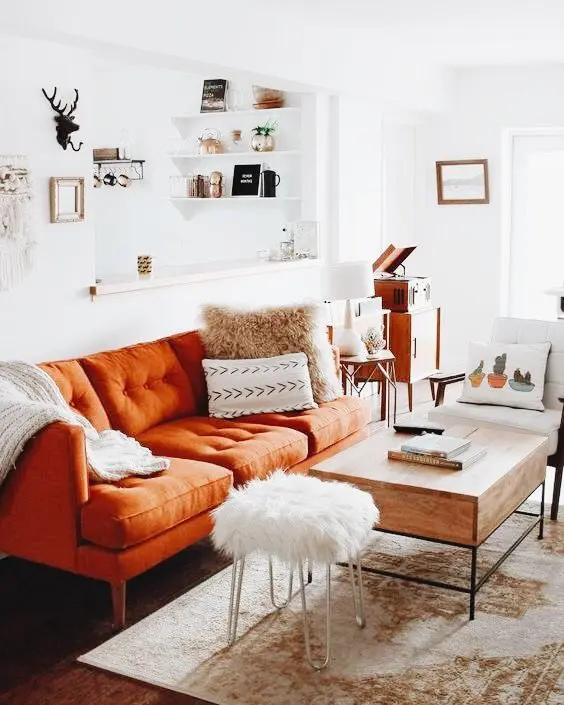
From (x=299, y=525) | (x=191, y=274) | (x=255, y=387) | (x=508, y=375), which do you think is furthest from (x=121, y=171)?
(x=299, y=525)

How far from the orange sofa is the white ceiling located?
2111 mm

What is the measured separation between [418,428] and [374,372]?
7.64ft

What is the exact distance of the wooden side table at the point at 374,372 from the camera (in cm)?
576

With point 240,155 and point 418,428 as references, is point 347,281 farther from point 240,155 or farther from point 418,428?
point 418,428

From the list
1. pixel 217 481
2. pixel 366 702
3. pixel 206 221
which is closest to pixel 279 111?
pixel 206 221

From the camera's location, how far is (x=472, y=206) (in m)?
7.92

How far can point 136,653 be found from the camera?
3.12 meters

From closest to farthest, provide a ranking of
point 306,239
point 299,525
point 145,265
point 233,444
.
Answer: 1. point 299,525
2. point 233,444
3. point 145,265
4. point 306,239

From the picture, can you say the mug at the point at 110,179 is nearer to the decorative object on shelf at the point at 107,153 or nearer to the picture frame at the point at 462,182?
the decorative object on shelf at the point at 107,153

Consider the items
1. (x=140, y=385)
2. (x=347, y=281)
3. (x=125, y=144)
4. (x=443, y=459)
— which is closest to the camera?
(x=443, y=459)

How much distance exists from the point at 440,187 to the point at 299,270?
7.63ft

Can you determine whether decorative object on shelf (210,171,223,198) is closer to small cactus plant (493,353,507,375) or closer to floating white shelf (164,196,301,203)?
floating white shelf (164,196,301,203)

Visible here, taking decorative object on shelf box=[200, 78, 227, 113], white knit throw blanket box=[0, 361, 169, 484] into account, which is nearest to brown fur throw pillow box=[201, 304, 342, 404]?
white knit throw blanket box=[0, 361, 169, 484]

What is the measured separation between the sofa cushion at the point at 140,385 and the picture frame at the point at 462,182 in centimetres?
402
